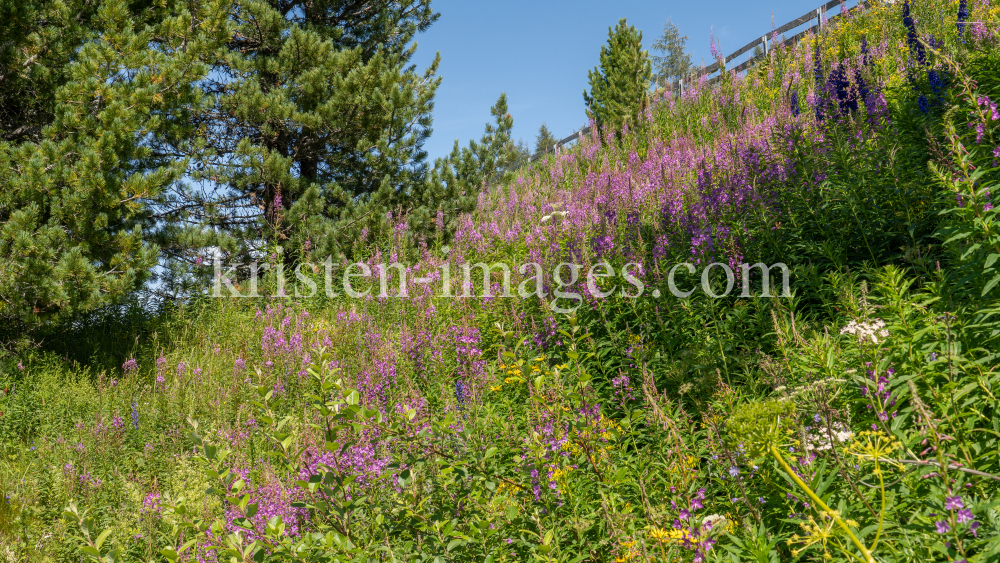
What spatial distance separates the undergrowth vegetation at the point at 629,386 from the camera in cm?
211

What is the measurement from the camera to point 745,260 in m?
4.86

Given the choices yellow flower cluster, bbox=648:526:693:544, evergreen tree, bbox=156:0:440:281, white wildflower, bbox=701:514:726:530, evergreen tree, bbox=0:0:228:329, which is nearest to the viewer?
white wildflower, bbox=701:514:726:530

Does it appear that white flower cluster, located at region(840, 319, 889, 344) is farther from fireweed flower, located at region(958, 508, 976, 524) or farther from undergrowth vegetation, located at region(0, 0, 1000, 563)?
fireweed flower, located at region(958, 508, 976, 524)

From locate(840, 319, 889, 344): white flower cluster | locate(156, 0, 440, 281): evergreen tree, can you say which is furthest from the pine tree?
locate(840, 319, 889, 344): white flower cluster

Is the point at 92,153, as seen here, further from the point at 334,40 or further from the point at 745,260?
the point at 745,260

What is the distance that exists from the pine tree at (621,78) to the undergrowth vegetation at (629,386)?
3.43 meters

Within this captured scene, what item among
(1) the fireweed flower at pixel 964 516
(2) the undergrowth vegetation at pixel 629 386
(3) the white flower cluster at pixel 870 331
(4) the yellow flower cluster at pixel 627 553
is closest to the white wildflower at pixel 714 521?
(2) the undergrowth vegetation at pixel 629 386

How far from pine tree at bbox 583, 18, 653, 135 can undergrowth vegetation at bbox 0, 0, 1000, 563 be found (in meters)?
3.43

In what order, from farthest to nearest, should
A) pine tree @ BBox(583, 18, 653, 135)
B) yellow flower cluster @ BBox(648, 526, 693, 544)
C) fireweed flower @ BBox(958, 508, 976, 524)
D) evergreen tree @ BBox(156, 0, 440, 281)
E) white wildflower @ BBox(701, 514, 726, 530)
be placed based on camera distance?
pine tree @ BBox(583, 18, 653, 135) < evergreen tree @ BBox(156, 0, 440, 281) < yellow flower cluster @ BBox(648, 526, 693, 544) < white wildflower @ BBox(701, 514, 726, 530) < fireweed flower @ BBox(958, 508, 976, 524)

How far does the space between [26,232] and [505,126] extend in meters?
7.88

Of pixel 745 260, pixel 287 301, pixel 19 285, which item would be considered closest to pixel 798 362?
pixel 745 260

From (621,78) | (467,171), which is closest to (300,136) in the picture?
(467,171)

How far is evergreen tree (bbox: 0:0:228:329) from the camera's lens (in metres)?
6.93

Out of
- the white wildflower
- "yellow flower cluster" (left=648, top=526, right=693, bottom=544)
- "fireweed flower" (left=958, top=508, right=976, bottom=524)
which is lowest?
"yellow flower cluster" (left=648, top=526, right=693, bottom=544)
